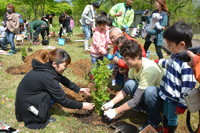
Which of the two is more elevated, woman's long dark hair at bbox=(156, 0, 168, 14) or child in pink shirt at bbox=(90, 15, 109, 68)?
woman's long dark hair at bbox=(156, 0, 168, 14)

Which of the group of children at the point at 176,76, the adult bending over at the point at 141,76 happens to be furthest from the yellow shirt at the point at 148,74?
the group of children at the point at 176,76

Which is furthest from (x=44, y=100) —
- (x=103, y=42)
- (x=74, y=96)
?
(x=103, y=42)

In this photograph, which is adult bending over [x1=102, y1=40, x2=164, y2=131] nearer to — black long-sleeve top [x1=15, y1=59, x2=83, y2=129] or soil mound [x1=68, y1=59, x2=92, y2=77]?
black long-sleeve top [x1=15, y1=59, x2=83, y2=129]

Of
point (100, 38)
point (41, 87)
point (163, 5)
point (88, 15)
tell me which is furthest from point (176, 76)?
point (88, 15)

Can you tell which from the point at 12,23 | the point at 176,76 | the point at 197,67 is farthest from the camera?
the point at 12,23

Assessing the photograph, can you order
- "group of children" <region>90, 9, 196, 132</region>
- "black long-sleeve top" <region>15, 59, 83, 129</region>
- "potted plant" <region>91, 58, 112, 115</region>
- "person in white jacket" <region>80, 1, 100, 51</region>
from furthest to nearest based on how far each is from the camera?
1. "person in white jacket" <region>80, 1, 100, 51</region>
2. "potted plant" <region>91, 58, 112, 115</region>
3. "black long-sleeve top" <region>15, 59, 83, 129</region>
4. "group of children" <region>90, 9, 196, 132</region>

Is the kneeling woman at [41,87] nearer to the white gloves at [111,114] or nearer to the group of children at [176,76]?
the white gloves at [111,114]

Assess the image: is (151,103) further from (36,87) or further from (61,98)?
(36,87)

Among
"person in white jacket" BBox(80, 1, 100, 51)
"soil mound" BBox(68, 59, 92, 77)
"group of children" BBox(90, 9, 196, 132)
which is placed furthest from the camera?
"person in white jacket" BBox(80, 1, 100, 51)

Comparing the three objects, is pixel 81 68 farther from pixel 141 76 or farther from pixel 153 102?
pixel 153 102

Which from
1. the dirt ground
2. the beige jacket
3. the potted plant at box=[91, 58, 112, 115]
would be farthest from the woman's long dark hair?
the beige jacket

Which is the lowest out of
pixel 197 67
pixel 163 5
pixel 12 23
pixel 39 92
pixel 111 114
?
pixel 111 114

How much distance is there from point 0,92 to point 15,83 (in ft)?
1.54

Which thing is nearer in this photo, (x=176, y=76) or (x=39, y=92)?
(x=176, y=76)
